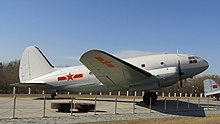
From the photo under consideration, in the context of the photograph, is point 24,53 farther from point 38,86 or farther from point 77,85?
point 77,85

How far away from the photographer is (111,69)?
78.0 feet

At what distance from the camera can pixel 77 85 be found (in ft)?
98.3

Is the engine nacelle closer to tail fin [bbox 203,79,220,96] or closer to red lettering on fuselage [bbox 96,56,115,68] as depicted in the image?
red lettering on fuselage [bbox 96,56,115,68]

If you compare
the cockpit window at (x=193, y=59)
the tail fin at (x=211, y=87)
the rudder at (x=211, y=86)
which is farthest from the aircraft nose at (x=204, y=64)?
the rudder at (x=211, y=86)

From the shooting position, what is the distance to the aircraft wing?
70.8ft

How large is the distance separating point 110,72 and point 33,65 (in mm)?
13499

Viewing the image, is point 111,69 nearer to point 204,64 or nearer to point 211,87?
point 204,64

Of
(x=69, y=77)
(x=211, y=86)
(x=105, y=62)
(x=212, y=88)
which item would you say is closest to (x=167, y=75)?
(x=105, y=62)

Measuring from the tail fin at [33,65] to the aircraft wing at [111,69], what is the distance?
32.8ft

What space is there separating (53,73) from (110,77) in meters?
9.68

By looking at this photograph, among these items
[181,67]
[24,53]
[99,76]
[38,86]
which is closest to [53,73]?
[38,86]

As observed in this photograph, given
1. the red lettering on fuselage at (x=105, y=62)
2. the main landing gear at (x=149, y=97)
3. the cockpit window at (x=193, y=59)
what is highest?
the cockpit window at (x=193, y=59)

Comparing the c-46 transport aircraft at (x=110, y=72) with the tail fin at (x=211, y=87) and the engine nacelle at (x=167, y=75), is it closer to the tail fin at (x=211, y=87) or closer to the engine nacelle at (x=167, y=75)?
the engine nacelle at (x=167, y=75)

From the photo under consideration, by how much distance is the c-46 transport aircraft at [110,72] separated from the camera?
2327 centimetres
